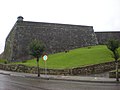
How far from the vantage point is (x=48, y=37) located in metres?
62.0

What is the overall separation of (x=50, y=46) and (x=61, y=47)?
2.99 m

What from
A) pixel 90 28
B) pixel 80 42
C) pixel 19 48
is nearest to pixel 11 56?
pixel 19 48

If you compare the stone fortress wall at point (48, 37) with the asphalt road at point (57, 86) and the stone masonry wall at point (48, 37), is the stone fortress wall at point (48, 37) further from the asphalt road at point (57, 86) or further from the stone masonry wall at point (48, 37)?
the asphalt road at point (57, 86)

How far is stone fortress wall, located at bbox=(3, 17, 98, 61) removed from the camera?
56656mm

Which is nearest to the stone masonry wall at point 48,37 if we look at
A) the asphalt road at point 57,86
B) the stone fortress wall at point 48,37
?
the stone fortress wall at point 48,37

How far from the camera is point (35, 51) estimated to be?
35250 mm

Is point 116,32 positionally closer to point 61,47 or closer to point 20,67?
point 61,47

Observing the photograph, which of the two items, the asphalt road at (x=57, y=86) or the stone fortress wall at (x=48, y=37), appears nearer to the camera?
the asphalt road at (x=57, y=86)

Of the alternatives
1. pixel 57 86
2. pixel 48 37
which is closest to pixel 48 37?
pixel 48 37

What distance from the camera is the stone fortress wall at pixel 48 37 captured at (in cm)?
5666

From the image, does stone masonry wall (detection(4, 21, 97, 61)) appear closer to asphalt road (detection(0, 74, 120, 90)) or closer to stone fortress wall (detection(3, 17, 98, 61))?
stone fortress wall (detection(3, 17, 98, 61))

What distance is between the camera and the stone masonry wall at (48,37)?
5666 cm

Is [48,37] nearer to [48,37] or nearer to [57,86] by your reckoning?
[48,37]

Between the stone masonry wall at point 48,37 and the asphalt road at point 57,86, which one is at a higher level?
the stone masonry wall at point 48,37
